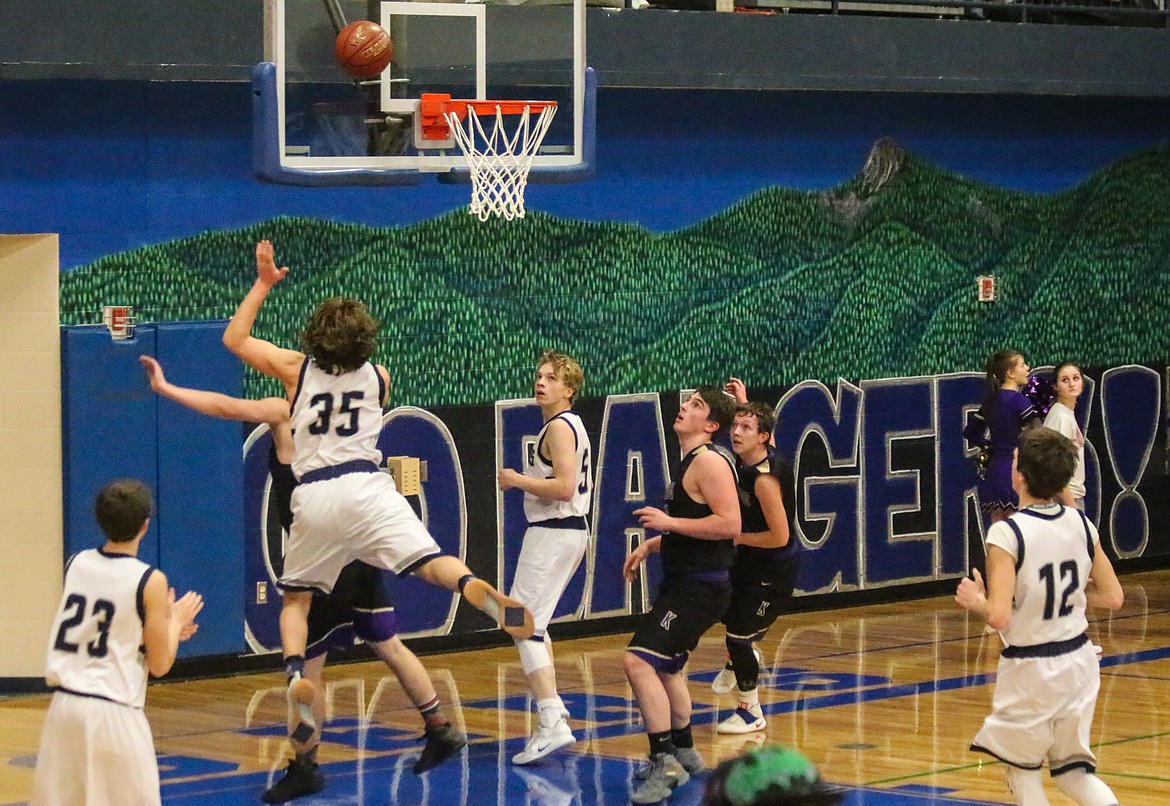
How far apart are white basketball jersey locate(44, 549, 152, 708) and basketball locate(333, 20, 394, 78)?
4651 millimetres

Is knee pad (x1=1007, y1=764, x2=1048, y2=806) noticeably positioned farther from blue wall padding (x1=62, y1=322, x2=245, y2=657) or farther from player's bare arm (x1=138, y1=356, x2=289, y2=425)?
blue wall padding (x1=62, y1=322, x2=245, y2=657)

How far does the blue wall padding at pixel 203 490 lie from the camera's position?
12.1 metres

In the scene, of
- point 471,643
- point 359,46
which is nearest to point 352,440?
point 359,46

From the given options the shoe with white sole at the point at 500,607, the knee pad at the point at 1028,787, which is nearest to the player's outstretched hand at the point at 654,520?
the shoe with white sole at the point at 500,607

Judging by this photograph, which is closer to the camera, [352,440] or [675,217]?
[352,440]

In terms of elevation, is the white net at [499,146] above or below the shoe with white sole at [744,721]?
above

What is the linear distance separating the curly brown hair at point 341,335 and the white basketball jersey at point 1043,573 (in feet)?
9.89

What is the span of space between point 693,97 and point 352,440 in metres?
6.55

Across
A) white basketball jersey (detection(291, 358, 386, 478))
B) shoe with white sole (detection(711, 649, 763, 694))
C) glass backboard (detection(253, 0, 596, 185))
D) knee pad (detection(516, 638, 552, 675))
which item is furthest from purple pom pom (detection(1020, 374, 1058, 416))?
white basketball jersey (detection(291, 358, 386, 478))

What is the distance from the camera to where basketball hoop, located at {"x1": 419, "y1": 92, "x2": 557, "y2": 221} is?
35.5 ft

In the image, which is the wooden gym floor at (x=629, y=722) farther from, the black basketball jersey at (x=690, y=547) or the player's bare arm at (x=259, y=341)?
the player's bare arm at (x=259, y=341)

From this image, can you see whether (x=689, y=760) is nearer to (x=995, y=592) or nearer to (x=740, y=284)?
(x=995, y=592)

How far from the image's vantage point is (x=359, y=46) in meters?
10.5

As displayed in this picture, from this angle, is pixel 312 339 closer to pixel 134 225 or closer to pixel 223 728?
pixel 223 728
